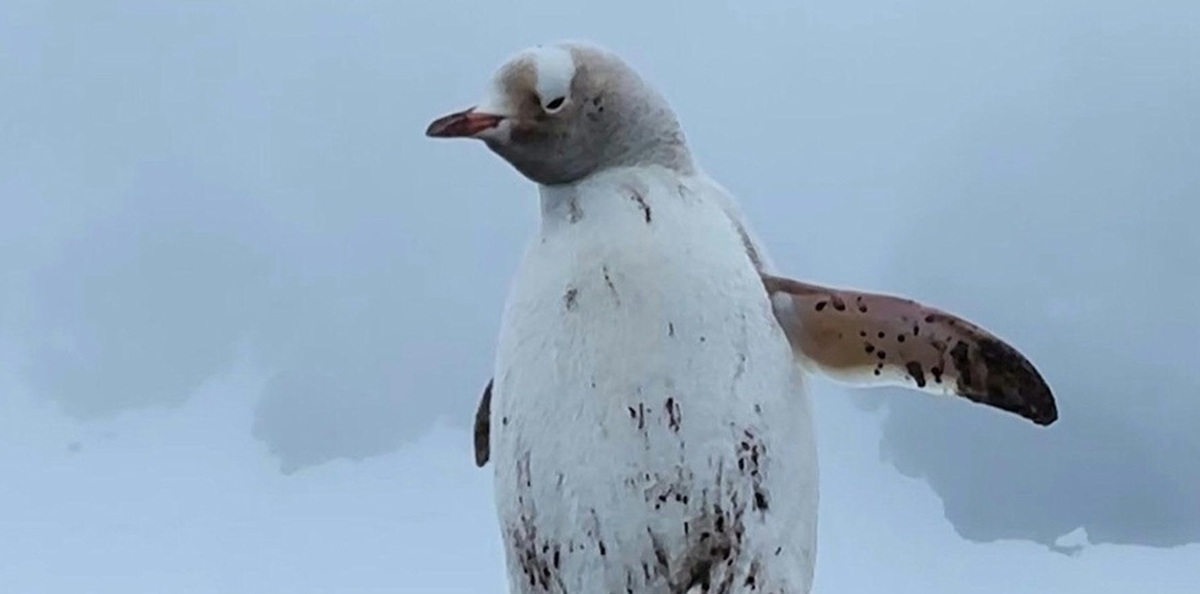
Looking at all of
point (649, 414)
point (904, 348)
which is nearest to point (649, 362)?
point (649, 414)

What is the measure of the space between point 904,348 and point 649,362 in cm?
24

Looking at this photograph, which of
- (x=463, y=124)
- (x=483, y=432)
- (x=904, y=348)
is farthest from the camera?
(x=483, y=432)

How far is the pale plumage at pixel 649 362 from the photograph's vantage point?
4.37 feet

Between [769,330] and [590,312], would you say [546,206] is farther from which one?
[769,330]

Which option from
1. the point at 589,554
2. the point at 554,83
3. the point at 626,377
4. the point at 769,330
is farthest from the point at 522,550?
the point at 554,83

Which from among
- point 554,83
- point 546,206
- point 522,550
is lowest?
point 522,550

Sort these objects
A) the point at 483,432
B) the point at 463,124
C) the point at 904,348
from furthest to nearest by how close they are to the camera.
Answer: the point at 483,432
the point at 904,348
the point at 463,124

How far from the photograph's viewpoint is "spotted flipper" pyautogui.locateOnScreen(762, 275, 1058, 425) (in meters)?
1.41

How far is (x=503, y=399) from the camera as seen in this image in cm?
144

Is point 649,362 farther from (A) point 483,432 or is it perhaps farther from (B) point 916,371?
(A) point 483,432

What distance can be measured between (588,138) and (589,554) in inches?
A: 13.9

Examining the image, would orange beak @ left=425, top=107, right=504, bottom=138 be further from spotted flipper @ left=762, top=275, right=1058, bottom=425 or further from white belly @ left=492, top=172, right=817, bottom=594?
spotted flipper @ left=762, top=275, right=1058, bottom=425

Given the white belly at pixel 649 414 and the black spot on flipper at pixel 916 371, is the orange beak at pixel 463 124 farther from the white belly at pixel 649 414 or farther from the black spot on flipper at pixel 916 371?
the black spot on flipper at pixel 916 371

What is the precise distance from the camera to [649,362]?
1344 millimetres
